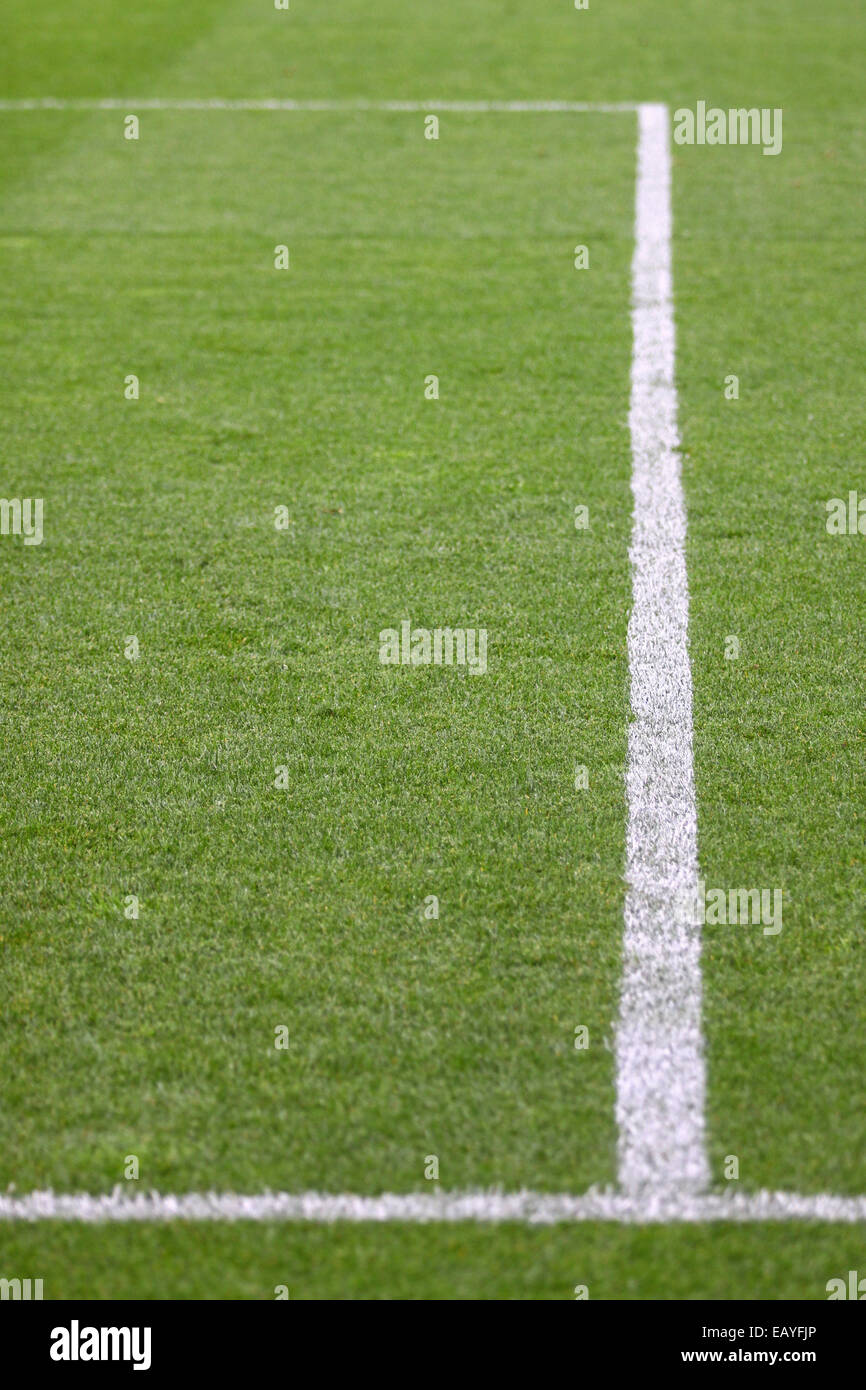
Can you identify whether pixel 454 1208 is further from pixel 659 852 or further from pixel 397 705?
pixel 397 705

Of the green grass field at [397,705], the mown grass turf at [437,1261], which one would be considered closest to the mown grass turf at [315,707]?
the green grass field at [397,705]

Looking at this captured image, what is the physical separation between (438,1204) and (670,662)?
197cm

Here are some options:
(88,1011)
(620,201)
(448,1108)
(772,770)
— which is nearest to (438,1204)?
(448,1108)

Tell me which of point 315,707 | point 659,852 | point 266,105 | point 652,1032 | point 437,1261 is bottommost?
point 437,1261

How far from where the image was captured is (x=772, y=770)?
3.58 meters

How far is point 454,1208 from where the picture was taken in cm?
249

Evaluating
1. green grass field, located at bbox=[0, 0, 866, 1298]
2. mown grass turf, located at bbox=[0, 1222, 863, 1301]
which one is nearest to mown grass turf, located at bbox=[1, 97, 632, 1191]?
green grass field, located at bbox=[0, 0, 866, 1298]

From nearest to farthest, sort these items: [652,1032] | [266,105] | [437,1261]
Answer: [437,1261] → [652,1032] → [266,105]

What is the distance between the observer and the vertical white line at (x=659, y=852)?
8.66ft

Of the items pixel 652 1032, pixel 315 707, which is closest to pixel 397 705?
pixel 315 707

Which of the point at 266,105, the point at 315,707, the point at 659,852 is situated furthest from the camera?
the point at 266,105

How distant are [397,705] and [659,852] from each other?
0.91 meters

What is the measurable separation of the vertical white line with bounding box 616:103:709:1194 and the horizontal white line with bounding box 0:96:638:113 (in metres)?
4.35

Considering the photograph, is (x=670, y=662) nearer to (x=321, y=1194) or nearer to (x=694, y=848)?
(x=694, y=848)
